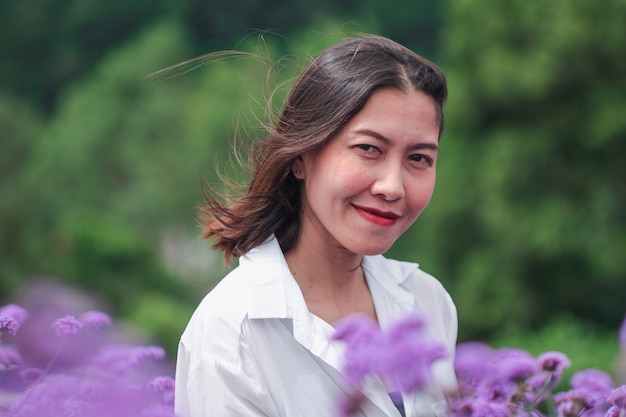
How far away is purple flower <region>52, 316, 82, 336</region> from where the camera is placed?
187cm

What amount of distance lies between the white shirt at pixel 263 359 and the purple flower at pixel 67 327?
8.6 inches

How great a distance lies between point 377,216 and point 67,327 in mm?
623

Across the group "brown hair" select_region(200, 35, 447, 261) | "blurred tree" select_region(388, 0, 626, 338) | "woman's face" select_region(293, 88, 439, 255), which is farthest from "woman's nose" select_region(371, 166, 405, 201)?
"blurred tree" select_region(388, 0, 626, 338)

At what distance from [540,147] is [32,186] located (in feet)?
73.3

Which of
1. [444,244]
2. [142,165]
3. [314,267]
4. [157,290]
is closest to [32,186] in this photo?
[142,165]

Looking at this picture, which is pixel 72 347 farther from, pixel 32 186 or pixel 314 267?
pixel 32 186

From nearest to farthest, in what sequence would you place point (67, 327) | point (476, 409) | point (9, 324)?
1. point (476, 409)
2. point (9, 324)
3. point (67, 327)

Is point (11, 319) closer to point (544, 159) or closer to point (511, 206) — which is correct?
point (511, 206)

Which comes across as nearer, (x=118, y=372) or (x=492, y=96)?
(x=118, y=372)

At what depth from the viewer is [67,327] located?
1.88 metres

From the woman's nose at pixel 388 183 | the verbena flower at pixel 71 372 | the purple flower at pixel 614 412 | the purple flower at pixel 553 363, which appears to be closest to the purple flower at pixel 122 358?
the verbena flower at pixel 71 372

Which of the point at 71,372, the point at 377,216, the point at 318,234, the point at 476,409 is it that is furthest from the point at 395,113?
the point at 71,372

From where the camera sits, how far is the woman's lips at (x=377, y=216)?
194 cm

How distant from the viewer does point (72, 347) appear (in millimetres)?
1934
